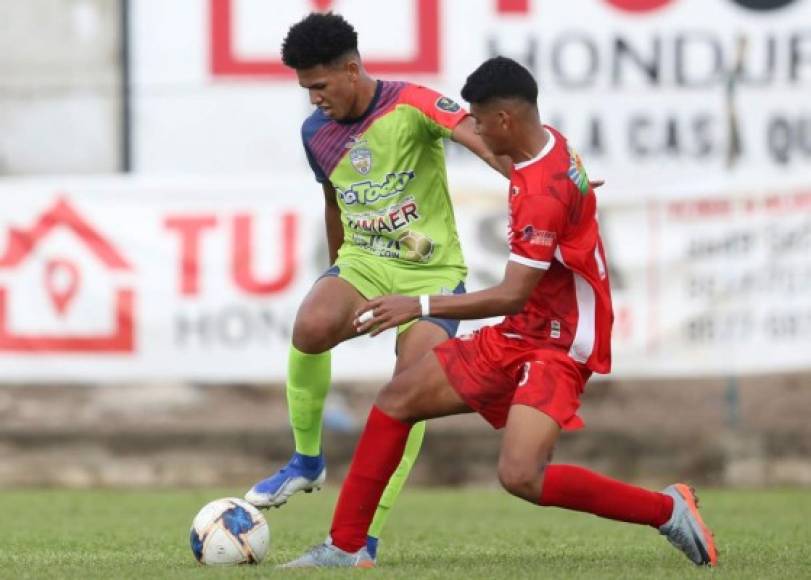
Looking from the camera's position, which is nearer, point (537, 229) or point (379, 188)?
point (537, 229)

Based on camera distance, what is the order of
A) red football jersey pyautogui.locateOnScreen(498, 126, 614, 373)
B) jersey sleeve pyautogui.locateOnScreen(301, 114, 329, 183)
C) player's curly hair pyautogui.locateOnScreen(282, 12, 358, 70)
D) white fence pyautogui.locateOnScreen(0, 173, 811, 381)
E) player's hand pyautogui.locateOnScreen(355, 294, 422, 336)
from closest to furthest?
player's hand pyautogui.locateOnScreen(355, 294, 422, 336) → red football jersey pyautogui.locateOnScreen(498, 126, 614, 373) → player's curly hair pyautogui.locateOnScreen(282, 12, 358, 70) → jersey sleeve pyautogui.locateOnScreen(301, 114, 329, 183) → white fence pyautogui.locateOnScreen(0, 173, 811, 381)

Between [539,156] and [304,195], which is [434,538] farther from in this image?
[304,195]

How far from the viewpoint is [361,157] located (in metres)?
7.49

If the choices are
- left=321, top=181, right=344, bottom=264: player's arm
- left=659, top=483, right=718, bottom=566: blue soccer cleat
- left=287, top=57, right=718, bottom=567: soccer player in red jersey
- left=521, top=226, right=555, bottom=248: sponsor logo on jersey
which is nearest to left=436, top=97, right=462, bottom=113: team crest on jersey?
left=321, top=181, right=344, bottom=264: player's arm

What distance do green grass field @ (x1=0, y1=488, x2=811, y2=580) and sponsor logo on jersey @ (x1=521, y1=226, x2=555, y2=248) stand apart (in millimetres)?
1176

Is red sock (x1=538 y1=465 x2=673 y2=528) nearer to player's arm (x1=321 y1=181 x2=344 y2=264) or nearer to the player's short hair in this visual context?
the player's short hair

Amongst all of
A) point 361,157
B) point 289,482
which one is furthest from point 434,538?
point 361,157

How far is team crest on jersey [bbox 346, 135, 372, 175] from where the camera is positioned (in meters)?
7.48

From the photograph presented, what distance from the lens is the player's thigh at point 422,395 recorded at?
6.67m

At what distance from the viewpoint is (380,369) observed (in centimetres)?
1196

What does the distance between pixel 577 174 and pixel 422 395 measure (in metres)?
0.98

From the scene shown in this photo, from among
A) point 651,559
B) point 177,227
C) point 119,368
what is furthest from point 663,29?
point 651,559

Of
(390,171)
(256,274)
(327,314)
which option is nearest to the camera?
(327,314)

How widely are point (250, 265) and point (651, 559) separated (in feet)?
17.4
